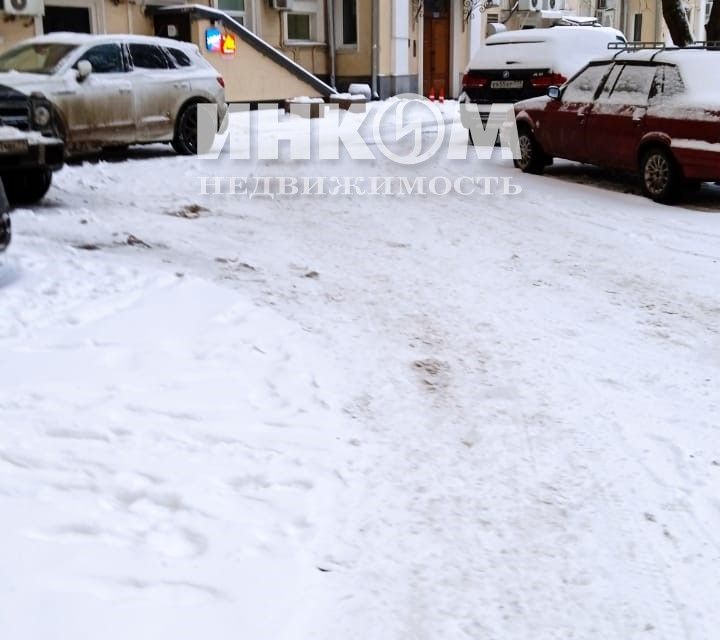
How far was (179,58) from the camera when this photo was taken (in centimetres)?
1473

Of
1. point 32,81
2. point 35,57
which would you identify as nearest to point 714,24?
point 35,57

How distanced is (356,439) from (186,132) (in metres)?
10.7

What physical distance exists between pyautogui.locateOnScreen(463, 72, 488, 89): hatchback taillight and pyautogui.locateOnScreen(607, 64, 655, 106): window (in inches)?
156

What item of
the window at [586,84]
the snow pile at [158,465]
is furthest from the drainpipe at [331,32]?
the snow pile at [158,465]

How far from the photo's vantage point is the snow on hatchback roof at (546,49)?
588 inches

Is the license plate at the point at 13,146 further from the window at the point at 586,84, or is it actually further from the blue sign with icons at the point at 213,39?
the blue sign with icons at the point at 213,39

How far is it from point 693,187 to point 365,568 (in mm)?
8518

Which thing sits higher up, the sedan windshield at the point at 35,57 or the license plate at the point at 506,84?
the sedan windshield at the point at 35,57

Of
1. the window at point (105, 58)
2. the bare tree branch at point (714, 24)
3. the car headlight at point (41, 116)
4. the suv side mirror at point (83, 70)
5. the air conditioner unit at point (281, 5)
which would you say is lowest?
the car headlight at point (41, 116)

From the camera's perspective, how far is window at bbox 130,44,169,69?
14.1m

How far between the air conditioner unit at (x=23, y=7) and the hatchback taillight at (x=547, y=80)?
9492mm

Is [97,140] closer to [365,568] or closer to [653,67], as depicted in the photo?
[653,67]

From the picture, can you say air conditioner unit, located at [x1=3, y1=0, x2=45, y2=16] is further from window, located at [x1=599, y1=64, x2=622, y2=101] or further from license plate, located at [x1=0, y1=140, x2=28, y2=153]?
window, located at [x1=599, y1=64, x2=622, y2=101]

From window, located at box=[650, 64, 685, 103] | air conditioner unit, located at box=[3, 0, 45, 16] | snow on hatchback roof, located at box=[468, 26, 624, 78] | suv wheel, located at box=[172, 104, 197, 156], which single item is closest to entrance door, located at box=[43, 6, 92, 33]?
air conditioner unit, located at box=[3, 0, 45, 16]
